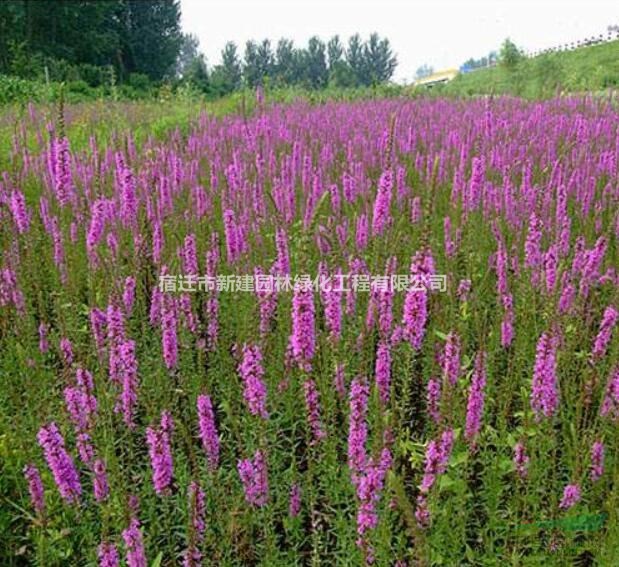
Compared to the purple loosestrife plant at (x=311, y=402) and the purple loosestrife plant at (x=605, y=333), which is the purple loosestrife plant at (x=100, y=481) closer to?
the purple loosestrife plant at (x=311, y=402)

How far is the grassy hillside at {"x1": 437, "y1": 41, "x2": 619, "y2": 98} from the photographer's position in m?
12.4

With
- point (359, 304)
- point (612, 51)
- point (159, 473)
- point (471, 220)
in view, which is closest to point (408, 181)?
point (471, 220)

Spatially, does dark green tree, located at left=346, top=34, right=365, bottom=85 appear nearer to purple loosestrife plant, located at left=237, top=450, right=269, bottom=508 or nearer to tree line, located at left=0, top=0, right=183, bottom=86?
tree line, located at left=0, top=0, right=183, bottom=86

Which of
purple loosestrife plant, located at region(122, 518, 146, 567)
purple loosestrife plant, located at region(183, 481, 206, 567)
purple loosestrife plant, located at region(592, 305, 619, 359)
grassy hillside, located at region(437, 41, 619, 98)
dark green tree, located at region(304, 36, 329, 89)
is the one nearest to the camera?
purple loosestrife plant, located at region(183, 481, 206, 567)

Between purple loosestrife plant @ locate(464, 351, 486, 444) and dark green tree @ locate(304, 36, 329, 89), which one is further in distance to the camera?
dark green tree @ locate(304, 36, 329, 89)

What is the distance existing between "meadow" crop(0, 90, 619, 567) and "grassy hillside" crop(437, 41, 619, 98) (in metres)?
4.05

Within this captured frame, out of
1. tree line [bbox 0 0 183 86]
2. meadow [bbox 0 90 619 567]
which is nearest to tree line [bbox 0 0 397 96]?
tree line [bbox 0 0 183 86]

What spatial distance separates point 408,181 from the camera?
5.83 meters

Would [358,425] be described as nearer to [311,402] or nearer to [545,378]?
[311,402]

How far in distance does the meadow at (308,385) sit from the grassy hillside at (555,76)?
4.05 m

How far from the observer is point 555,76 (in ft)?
45.3

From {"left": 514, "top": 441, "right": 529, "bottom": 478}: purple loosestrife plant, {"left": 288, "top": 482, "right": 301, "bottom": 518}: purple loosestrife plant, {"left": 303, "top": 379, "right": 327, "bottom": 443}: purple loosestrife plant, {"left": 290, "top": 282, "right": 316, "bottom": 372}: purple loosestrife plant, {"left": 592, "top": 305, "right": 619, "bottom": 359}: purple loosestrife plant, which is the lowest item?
{"left": 288, "top": 482, "right": 301, "bottom": 518}: purple loosestrife plant

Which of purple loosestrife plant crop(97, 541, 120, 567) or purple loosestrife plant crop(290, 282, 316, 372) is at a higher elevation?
purple loosestrife plant crop(290, 282, 316, 372)

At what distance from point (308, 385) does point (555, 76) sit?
13972 millimetres
